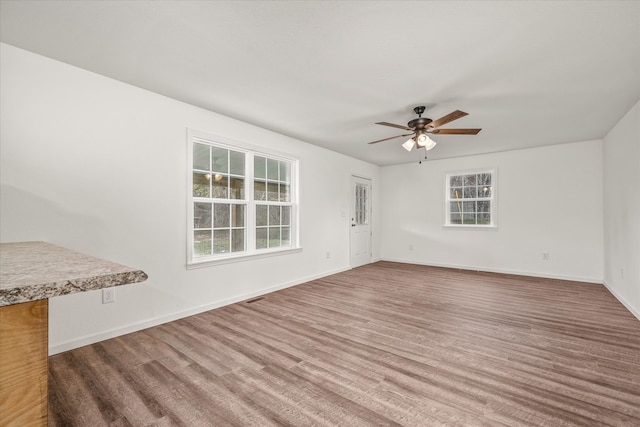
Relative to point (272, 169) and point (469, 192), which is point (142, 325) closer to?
point (272, 169)

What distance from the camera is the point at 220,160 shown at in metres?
3.70

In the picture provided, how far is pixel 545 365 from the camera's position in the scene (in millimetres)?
2188

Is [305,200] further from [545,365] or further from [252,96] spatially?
[545,365]

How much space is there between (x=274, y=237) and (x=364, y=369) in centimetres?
267

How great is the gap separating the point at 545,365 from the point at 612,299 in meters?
2.82

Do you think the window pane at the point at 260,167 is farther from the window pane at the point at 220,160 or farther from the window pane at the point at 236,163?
the window pane at the point at 220,160

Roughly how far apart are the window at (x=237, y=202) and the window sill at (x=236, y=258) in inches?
0.9

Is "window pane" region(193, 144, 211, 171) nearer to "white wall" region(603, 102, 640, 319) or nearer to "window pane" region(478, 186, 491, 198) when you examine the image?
"white wall" region(603, 102, 640, 319)

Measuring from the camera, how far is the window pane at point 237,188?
385 centimetres

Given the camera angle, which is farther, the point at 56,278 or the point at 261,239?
the point at 261,239

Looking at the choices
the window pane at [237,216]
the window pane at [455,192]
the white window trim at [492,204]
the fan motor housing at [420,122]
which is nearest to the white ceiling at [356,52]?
the fan motor housing at [420,122]

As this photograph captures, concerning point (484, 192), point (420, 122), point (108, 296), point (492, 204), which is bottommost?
point (108, 296)

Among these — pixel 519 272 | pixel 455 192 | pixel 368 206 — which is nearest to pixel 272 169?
pixel 368 206

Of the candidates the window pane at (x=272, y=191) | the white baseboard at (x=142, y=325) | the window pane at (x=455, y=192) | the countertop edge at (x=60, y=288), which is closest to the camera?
the countertop edge at (x=60, y=288)
